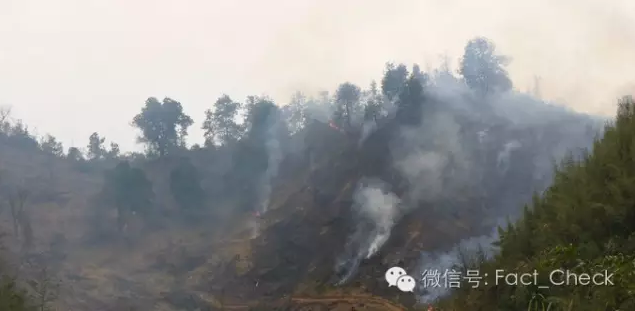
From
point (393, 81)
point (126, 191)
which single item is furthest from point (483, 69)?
point (126, 191)

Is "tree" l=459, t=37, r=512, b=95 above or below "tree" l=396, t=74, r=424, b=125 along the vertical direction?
above

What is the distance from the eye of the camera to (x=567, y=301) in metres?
10.9

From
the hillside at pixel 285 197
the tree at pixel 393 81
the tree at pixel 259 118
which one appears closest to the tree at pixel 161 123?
the hillside at pixel 285 197

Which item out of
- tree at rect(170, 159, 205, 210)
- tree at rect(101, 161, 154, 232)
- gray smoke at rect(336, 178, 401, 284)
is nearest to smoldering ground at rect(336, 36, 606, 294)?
gray smoke at rect(336, 178, 401, 284)

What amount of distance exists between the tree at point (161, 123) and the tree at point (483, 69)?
3987 cm

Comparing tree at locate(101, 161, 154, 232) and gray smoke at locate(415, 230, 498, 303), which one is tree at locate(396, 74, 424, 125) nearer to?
gray smoke at locate(415, 230, 498, 303)

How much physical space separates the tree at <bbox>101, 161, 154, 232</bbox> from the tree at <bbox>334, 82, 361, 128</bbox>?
1088 inches

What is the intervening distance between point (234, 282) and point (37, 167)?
4074cm

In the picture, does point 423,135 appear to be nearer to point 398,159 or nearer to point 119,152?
point 398,159

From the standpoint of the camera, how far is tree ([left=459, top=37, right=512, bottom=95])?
257ft

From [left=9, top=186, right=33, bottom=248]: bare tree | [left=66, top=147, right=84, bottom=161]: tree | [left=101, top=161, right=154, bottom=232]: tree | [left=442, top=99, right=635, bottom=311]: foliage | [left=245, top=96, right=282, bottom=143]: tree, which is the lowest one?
[left=442, top=99, right=635, bottom=311]: foliage

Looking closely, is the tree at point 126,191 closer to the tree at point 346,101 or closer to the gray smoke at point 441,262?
the tree at point 346,101

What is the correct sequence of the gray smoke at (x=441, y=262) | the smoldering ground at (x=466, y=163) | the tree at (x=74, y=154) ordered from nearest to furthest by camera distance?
the gray smoke at (x=441, y=262) → the smoldering ground at (x=466, y=163) → the tree at (x=74, y=154)

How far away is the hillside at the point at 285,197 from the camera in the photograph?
49.1 meters
